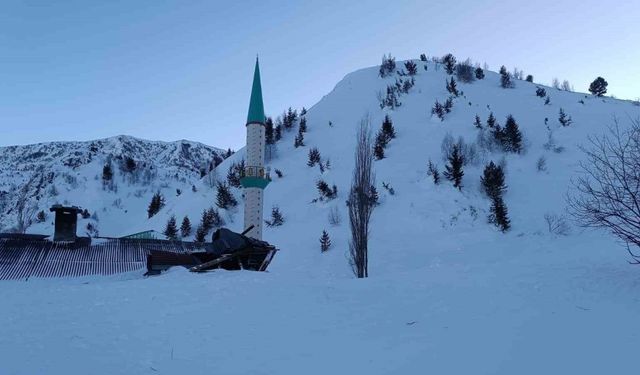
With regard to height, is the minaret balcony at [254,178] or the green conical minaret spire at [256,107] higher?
the green conical minaret spire at [256,107]

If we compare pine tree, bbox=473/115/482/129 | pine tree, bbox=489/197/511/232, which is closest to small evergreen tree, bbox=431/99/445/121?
pine tree, bbox=473/115/482/129

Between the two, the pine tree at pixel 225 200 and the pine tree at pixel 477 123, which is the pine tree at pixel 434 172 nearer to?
the pine tree at pixel 477 123

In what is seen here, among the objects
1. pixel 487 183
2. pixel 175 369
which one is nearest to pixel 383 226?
pixel 487 183

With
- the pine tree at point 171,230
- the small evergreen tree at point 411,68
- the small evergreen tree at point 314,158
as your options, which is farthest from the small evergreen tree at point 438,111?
the pine tree at point 171,230

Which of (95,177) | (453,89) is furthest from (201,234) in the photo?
(95,177)

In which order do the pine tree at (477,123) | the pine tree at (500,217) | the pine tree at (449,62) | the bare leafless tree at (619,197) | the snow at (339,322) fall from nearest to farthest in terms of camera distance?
the snow at (339,322)
the bare leafless tree at (619,197)
the pine tree at (500,217)
the pine tree at (477,123)
the pine tree at (449,62)

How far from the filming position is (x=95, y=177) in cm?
7962

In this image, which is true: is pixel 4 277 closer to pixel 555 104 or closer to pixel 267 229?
pixel 267 229

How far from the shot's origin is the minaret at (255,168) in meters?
29.5

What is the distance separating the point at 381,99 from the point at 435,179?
806 inches

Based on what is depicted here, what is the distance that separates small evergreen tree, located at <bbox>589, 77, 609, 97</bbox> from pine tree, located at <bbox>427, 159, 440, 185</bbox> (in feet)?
103

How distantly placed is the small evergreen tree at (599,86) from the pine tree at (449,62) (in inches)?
652

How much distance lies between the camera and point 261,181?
100 ft

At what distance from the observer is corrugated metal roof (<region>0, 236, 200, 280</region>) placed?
14852 millimetres
